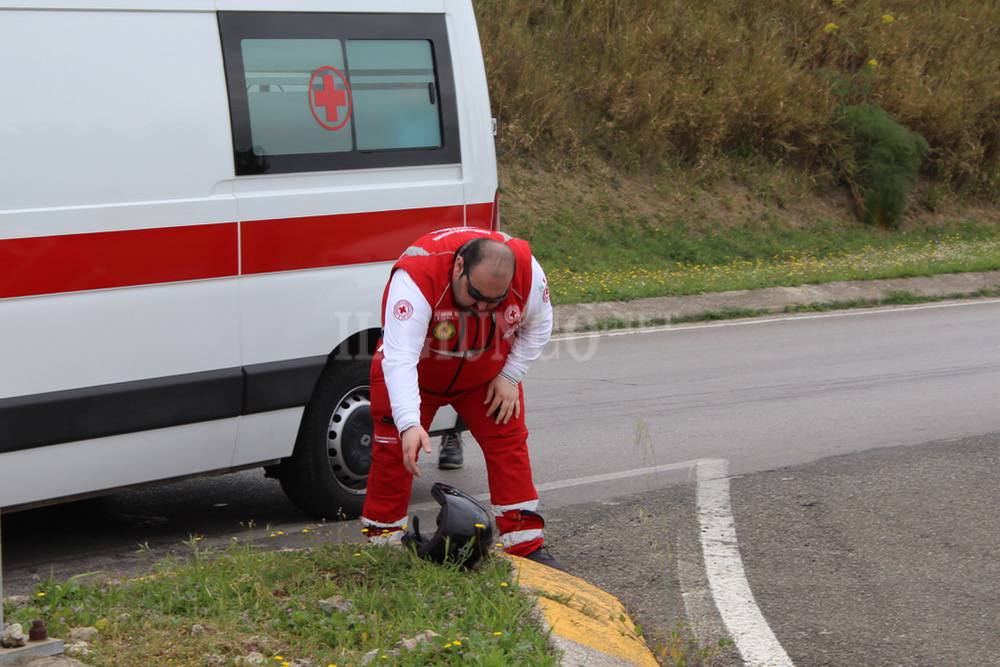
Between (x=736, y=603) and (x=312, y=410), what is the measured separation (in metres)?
2.21

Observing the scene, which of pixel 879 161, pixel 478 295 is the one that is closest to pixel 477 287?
pixel 478 295

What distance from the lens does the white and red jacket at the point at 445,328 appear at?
4.90 metres

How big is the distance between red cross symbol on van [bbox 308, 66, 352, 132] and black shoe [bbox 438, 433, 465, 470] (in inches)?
90.0

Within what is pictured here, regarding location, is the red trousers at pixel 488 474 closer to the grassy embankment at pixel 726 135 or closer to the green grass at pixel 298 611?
the green grass at pixel 298 611

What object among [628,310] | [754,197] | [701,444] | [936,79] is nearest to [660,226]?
[754,197]

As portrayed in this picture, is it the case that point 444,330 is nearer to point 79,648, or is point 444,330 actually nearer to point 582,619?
point 582,619

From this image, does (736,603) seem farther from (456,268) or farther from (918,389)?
(918,389)

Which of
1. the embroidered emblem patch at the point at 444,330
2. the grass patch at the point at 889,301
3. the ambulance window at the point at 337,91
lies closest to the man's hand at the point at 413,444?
the embroidered emblem patch at the point at 444,330

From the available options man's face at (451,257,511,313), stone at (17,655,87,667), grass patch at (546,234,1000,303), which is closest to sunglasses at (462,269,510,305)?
man's face at (451,257,511,313)

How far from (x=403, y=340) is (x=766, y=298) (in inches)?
452

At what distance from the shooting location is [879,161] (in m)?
23.4

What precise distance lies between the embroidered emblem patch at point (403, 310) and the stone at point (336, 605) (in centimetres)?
102

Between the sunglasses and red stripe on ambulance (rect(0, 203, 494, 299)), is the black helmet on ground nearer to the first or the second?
the sunglasses

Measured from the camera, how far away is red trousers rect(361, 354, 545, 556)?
5.26 metres
